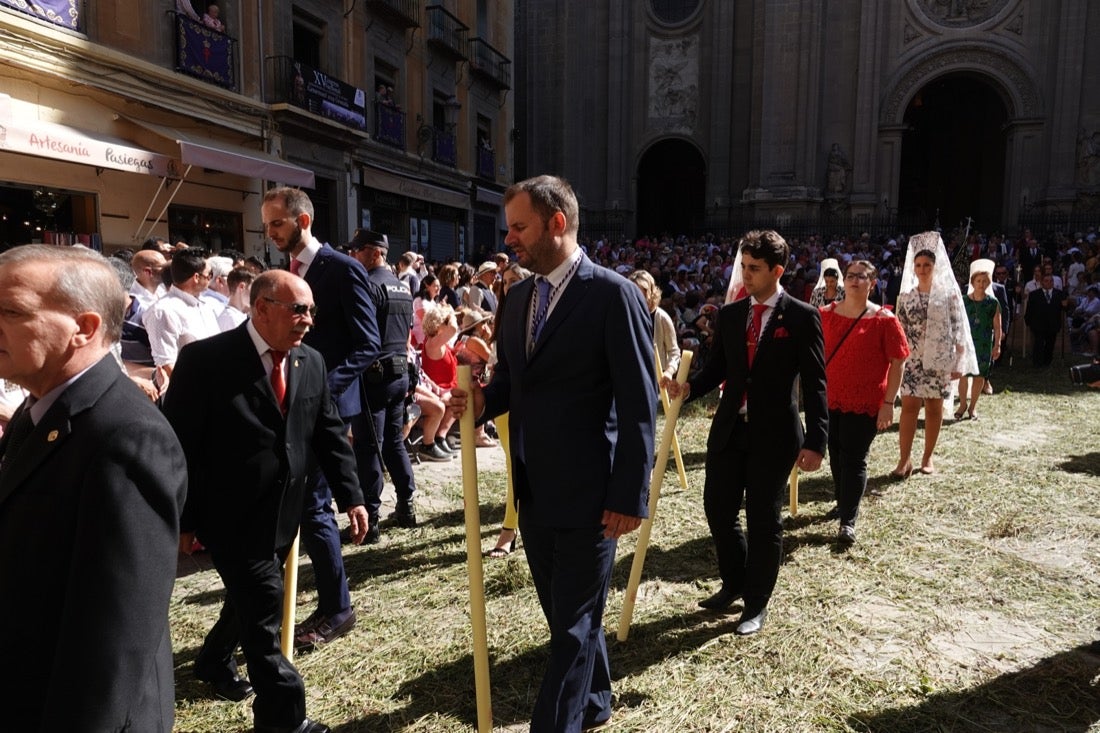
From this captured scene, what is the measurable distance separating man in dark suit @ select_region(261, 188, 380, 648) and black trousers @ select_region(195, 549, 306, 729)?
785 mm

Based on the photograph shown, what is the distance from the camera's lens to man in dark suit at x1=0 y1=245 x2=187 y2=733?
1569 mm

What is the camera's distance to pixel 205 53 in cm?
1373

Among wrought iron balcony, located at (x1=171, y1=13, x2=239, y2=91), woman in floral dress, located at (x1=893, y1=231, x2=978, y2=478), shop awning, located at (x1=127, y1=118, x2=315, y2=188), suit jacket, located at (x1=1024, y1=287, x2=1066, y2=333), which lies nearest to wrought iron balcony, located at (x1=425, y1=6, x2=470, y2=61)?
wrought iron balcony, located at (x1=171, y1=13, x2=239, y2=91)

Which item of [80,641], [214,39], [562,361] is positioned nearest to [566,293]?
[562,361]

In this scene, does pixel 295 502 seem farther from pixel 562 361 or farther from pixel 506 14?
pixel 506 14

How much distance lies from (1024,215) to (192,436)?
31.9 metres

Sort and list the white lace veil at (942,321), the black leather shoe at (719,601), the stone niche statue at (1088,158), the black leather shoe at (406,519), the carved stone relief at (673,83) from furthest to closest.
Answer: the carved stone relief at (673,83)
the stone niche statue at (1088,158)
the white lace veil at (942,321)
the black leather shoe at (406,519)
the black leather shoe at (719,601)

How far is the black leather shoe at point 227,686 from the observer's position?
3.28 meters

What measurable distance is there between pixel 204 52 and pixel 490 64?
43.4ft

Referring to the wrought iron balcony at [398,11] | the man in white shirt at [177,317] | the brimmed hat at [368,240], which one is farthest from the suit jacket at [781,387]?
the wrought iron balcony at [398,11]

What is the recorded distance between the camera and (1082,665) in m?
3.62

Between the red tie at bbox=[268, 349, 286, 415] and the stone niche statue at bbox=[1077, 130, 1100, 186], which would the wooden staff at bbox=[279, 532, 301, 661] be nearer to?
the red tie at bbox=[268, 349, 286, 415]

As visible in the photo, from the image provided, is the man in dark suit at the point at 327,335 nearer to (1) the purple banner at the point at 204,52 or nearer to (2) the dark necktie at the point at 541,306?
(2) the dark necktie at the point at 541,306

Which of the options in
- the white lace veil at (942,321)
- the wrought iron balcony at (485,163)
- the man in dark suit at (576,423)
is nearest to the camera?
the man in dark suit at (576,423)
